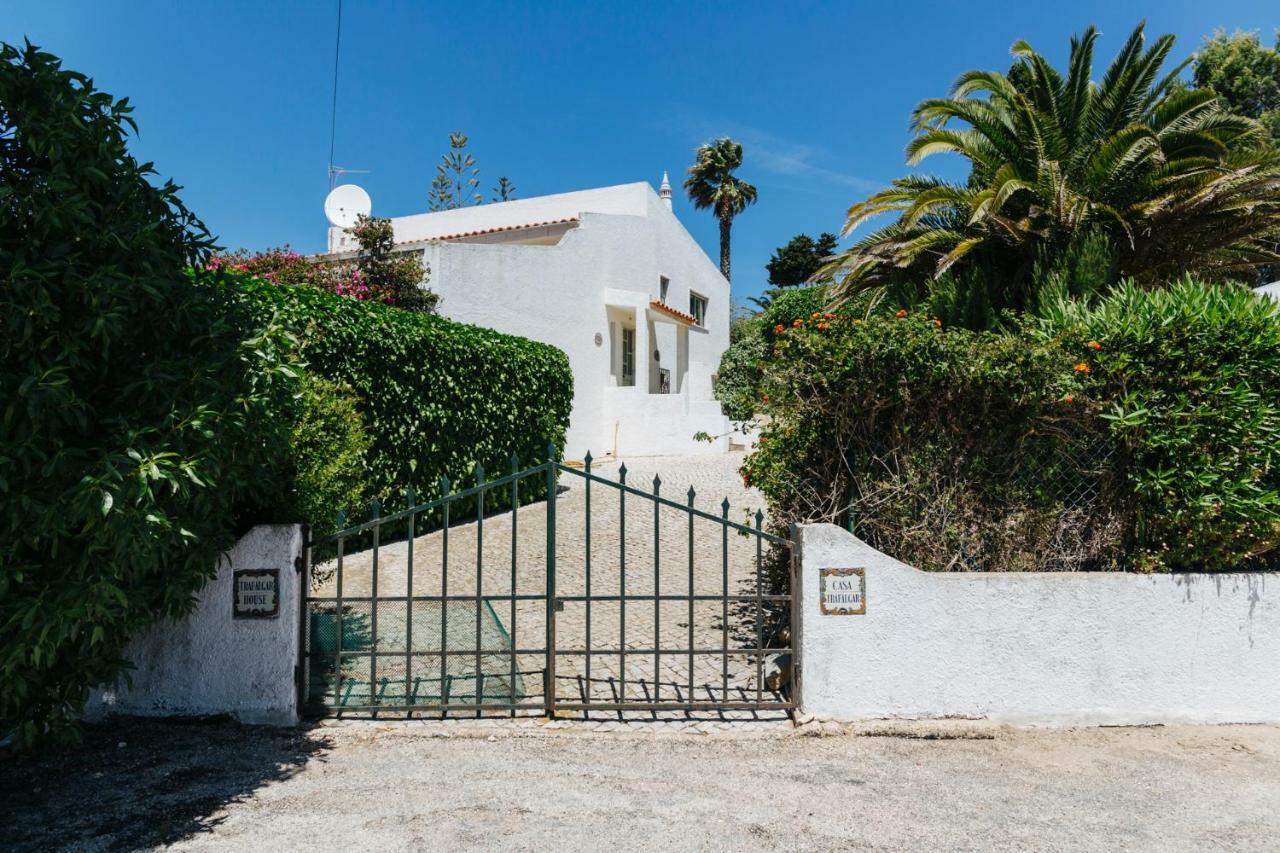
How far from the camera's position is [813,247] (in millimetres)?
41969

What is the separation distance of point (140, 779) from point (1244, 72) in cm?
3665

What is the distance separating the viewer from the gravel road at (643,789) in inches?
140

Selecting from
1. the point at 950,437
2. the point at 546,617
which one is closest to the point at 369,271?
the point at 546,617

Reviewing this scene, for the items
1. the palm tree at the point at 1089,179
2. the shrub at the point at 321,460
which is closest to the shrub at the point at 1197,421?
the palm tree at the point at 1089,179

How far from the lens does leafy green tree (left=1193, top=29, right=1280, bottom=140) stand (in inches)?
1071

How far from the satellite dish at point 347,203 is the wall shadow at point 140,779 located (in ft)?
55.1

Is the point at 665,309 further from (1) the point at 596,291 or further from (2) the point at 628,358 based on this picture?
(1) the point at 596,291

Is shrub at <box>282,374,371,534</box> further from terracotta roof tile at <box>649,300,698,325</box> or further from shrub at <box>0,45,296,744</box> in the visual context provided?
terracotta roof tile at <box>649,300,698,325</box>

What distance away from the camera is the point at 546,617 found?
5.29 m

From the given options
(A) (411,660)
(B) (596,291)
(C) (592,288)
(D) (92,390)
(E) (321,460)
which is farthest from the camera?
(B) (596,291)

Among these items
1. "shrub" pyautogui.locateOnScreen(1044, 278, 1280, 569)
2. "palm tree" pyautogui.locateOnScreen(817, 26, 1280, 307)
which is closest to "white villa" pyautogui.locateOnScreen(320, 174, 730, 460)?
"palm tree" pyautogui.locateOnScreen(817, 26, 1280, 307)

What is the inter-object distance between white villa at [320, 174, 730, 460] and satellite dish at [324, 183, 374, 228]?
1.81 metres

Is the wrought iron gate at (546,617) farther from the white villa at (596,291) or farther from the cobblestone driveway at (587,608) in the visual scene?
the white villa at (596,291)

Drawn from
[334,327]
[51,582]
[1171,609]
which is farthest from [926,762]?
[334,327]
